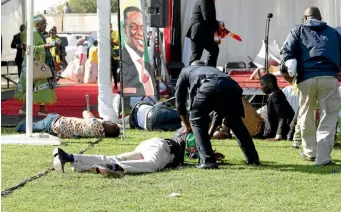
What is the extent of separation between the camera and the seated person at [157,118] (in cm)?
1411

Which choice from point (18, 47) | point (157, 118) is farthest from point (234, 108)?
point (18, 47)

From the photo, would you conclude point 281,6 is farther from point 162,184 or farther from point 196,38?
point 162,184

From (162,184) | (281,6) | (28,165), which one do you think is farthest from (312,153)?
(281,6)

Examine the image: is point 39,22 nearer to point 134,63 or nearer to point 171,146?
point 134,63

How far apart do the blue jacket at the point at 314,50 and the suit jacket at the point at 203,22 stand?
15.7 ft

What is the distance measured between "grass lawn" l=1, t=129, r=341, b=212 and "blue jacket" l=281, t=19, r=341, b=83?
110 cm

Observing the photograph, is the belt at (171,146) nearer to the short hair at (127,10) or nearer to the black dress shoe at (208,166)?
the black dress shoe at (208,166)

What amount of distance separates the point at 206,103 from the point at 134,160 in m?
1.03

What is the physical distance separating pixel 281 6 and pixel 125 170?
1185 centimetres

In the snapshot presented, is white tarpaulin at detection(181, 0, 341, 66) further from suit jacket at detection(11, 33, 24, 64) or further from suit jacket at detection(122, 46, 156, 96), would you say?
suit jacket at detection(122, 46, 156, 96)

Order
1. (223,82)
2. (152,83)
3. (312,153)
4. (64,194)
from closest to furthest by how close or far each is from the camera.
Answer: (64,194) → (223,82) → (312,153) → (152,83)

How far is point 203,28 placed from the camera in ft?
49.6

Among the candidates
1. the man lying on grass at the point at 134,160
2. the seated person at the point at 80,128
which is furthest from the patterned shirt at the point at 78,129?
the man lying on grass at the point at 134,160

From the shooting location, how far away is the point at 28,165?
992 cm
